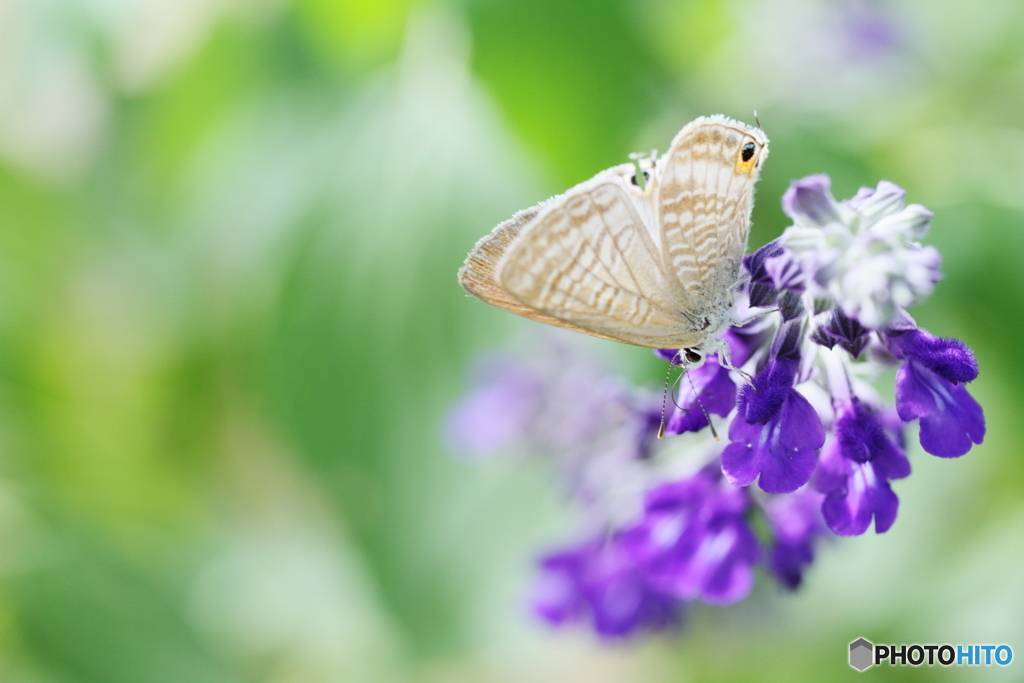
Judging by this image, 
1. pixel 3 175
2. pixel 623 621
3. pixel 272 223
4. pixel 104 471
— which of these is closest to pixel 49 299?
pixel 3 175

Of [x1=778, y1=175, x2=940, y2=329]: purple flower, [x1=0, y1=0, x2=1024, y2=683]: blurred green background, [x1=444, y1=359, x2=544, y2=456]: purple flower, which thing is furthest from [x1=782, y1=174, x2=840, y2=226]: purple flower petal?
[x1=0, y1=0, x2=1024, y2=683]: blurred green background

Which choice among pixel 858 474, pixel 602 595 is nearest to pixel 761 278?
pixel 858 474

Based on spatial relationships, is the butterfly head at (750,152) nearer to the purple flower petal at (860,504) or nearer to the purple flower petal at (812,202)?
the purple flower petal at (812,202)

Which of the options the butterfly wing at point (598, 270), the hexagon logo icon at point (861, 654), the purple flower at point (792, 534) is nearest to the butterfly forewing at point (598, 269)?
the butterfly wing at point (598, 270)

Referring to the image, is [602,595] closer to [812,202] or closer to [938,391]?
[938,391]

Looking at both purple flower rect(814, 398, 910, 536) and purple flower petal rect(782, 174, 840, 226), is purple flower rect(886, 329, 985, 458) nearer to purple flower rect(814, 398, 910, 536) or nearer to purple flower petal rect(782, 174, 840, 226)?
purple flower rect(814, 398, 910, 536)

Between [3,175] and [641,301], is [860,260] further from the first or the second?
[3,175]

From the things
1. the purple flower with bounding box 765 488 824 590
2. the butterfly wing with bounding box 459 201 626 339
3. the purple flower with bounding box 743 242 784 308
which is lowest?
the purple flower with bounding box 765 488 824 590
